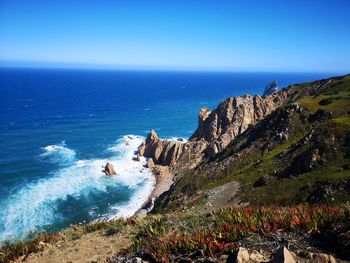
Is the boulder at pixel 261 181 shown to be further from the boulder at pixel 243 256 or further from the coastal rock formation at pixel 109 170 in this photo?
the coastal rock formation at pixel 109 170

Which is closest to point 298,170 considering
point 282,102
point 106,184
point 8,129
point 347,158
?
point 347,158

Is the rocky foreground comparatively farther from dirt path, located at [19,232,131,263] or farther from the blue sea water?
the blue sea water

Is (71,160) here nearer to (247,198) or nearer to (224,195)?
(224,195)

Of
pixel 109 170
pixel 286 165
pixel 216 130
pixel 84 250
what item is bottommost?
pixel 109 170

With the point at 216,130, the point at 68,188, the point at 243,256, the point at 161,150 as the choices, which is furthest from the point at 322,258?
the point at 161,150

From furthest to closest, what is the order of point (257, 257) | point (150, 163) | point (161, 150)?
point (161, 150)
point (150, 163)
point (257, 257)

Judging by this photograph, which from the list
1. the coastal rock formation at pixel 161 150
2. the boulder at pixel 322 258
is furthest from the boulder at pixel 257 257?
the coastal rock formation at pixel 161 150
